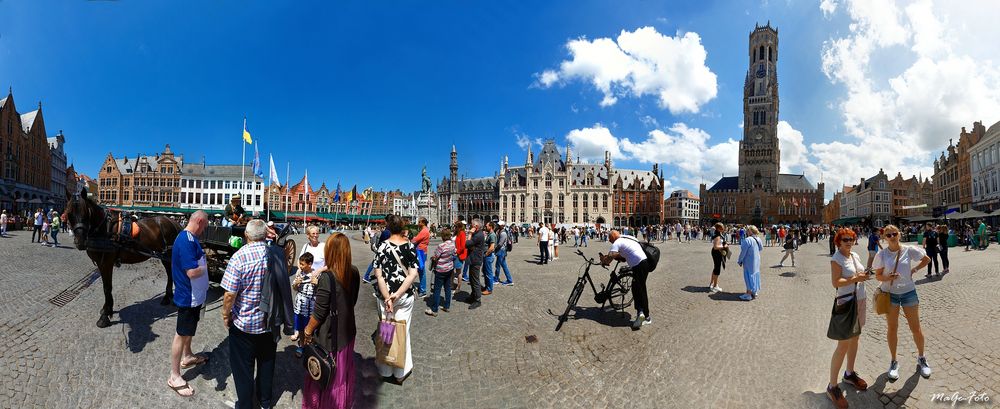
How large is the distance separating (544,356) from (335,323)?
2.80m

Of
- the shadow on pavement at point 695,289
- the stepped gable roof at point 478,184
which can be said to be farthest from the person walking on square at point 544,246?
the stepped gable roof at point 478,184

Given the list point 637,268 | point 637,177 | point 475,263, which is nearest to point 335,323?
point 475,263

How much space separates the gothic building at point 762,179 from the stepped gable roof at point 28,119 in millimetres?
109244

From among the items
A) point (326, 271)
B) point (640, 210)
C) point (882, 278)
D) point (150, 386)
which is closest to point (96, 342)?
point (150, 386)

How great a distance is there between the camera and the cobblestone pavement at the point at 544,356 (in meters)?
3.95

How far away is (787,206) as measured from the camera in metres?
86.8

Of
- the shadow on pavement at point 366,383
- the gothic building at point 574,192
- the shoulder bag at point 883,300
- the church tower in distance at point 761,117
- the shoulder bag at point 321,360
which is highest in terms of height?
the church tower in distance at point 761,117

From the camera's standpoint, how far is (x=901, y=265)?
4238mm

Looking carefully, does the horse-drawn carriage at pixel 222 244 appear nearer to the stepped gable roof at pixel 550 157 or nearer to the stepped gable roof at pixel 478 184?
the stepped gable roof at pixel 550 157

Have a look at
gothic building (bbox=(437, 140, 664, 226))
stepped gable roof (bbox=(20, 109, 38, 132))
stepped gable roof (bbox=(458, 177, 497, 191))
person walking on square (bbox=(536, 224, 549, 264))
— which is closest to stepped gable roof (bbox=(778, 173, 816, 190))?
gothic building (bbox=(437, 140, 664, 226))

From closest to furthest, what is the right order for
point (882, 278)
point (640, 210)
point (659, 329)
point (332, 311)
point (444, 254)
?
point (332, 311), point (882, 278), point (659, 329), point (444, 254), point (640, 210)

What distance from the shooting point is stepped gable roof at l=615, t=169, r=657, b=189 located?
78.4 metres

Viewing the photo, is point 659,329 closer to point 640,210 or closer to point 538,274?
point 538,274

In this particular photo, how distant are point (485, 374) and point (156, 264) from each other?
11.6 m
